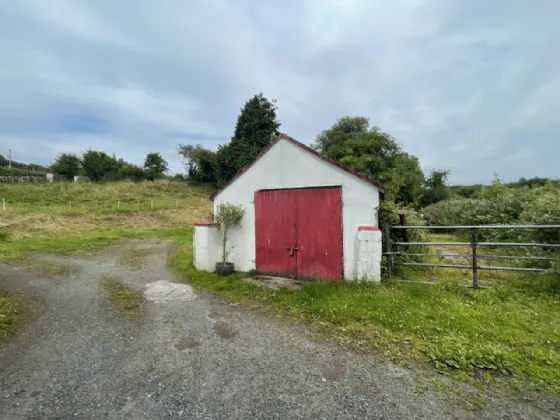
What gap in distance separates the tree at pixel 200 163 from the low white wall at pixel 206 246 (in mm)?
32447

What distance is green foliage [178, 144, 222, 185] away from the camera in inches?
1615

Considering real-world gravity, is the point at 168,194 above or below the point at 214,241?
above

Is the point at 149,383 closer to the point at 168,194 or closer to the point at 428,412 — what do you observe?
the point at 428,412

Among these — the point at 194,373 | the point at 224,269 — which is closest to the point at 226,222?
the point at 224,269

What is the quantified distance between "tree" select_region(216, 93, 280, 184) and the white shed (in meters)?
27.5

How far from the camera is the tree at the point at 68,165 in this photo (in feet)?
139

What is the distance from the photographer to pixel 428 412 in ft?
8.87

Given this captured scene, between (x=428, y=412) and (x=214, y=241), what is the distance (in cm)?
678

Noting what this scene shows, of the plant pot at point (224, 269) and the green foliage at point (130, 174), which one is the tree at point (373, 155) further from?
the green foliage at point (130, 174)

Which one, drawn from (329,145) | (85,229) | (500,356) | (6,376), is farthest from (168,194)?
(500,356)

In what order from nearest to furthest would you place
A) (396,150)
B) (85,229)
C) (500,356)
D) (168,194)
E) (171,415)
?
(171,415) < (500,356) < (85,229) < (168,194) < (396,150)

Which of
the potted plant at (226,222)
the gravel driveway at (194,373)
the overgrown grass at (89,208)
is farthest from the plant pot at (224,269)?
the overgrown grass at (89,208)

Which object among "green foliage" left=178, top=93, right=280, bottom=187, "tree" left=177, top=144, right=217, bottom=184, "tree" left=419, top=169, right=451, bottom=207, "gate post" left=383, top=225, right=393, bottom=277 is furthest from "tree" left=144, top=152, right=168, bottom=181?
"gate post" left=383, top=225, right=393, bottom=277

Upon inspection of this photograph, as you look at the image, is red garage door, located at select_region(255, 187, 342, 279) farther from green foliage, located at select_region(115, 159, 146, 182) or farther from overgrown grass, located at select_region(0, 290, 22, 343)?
green foliage, located at select_region(115, 159, 146, 182)
